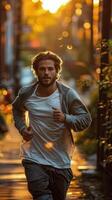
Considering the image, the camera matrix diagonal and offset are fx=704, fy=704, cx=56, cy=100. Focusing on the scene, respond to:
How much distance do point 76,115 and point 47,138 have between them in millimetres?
321

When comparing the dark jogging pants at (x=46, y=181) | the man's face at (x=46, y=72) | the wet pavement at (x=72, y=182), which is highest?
the man's face at (x=46, y=72)

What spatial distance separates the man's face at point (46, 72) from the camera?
604 centimetres

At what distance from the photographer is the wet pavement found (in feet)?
29.1

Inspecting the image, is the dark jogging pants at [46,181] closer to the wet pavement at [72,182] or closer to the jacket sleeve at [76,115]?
the jacket sleeve at [76,115]

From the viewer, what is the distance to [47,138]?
5969 millimetres

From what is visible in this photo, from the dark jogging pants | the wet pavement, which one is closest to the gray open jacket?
the dark jogging pants

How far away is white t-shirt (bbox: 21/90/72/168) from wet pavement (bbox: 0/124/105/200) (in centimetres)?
268

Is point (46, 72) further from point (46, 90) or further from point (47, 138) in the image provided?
point (47, 138)

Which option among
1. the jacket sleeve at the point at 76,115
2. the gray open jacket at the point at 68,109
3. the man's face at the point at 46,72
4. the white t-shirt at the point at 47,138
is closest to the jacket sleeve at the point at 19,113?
the gray open jacket at the point at 68,109

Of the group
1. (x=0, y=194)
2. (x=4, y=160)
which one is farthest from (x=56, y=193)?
(x=4, y=160)

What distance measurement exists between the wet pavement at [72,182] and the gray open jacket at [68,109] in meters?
2.53

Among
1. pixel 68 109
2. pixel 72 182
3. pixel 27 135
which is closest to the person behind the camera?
pixel 27 135

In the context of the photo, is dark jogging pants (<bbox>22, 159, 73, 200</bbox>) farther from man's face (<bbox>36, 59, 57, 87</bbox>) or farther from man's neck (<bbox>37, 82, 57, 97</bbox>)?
man's face (<bbox>36, 59, 57, 87</bbox>)

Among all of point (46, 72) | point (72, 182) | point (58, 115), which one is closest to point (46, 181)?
point (58, 115)
